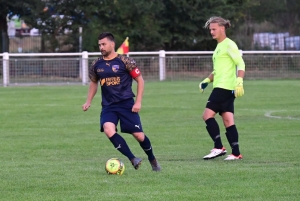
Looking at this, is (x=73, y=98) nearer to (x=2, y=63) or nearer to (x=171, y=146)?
(x=2, y=63)

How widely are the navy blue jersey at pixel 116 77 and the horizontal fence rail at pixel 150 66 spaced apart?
2088 centimetres

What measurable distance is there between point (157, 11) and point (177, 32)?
181cm

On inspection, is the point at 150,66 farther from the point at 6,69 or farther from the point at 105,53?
the point at 105,53

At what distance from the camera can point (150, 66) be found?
30578 millimetres

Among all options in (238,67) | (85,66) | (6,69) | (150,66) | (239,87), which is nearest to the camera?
(239,87)

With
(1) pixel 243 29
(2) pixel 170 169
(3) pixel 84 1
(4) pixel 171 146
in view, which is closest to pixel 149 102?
(4) pixel 171 146

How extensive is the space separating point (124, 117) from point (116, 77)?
470mm

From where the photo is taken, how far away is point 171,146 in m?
11.6

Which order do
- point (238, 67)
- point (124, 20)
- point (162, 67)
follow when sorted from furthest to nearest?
point (124, 20) → point (162, 67) → point (238, 67)

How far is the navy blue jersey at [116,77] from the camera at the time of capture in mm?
8518

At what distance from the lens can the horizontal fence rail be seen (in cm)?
2931

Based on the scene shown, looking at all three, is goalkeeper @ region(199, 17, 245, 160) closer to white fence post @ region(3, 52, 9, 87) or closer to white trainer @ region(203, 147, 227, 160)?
white trainer @ region(203, 147, 227, 160)

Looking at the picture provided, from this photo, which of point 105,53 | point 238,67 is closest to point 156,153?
point 238,67

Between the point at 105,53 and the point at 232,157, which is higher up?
the point at 105,53
